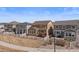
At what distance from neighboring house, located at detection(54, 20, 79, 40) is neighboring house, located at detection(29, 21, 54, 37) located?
72mm

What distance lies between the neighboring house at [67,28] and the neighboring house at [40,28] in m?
0.07

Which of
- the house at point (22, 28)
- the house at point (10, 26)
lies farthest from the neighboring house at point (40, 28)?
the house at point (10, 26)

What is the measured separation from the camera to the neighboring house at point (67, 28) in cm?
181

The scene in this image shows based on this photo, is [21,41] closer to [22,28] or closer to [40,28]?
[22,28]

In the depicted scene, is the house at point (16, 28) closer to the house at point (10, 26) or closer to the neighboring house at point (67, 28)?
the house at point (10, 26)

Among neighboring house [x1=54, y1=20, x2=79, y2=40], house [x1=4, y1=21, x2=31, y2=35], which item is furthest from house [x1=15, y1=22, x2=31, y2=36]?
neighboring house [x1=54, y1=20, x2=79, y2=40]

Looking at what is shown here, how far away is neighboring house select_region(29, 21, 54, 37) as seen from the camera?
5.95 feet

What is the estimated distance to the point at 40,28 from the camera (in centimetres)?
183

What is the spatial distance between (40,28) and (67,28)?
30 centimetres

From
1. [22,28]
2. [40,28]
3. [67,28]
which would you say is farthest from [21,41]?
[67,28]
